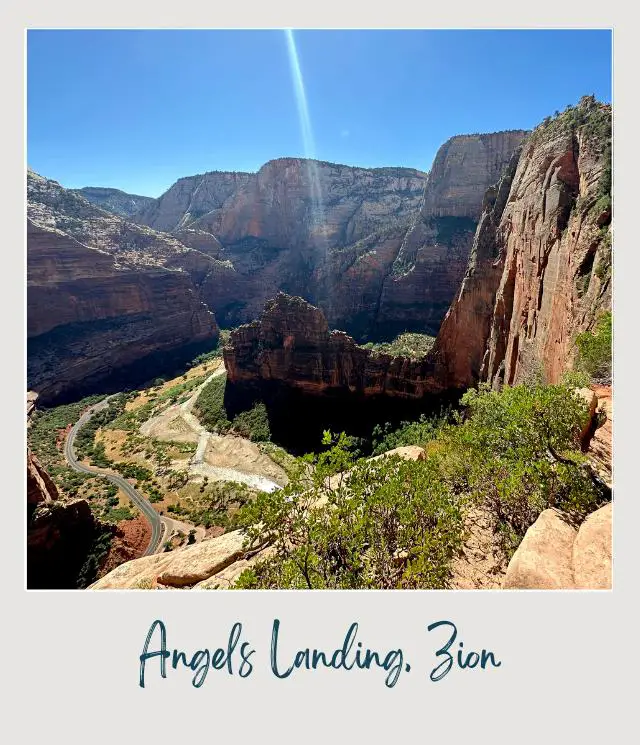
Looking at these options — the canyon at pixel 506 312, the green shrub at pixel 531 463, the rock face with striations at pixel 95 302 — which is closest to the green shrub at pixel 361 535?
the green shrub at pixel 531 463

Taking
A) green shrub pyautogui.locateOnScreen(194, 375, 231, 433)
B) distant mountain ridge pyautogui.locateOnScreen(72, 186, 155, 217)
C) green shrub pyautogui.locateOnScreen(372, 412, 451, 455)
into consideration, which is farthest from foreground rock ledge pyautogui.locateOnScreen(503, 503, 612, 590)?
distant mountain ridge pyautogui.locateOnScreen(72, 186, 155, 217)

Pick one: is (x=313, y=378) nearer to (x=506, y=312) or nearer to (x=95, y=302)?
(x=506, y=312)

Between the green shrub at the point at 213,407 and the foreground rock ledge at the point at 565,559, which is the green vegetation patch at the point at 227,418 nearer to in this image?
the green shrub at the point at 213,407

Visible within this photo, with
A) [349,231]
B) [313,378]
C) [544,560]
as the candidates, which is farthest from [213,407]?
[349,231]

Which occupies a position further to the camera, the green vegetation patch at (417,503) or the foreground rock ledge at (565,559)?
the green vegetation patch at (417,503)

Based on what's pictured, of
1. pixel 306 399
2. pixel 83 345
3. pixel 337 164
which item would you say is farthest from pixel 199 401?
pixel 337 164

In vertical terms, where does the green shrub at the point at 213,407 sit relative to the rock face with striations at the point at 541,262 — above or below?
below
